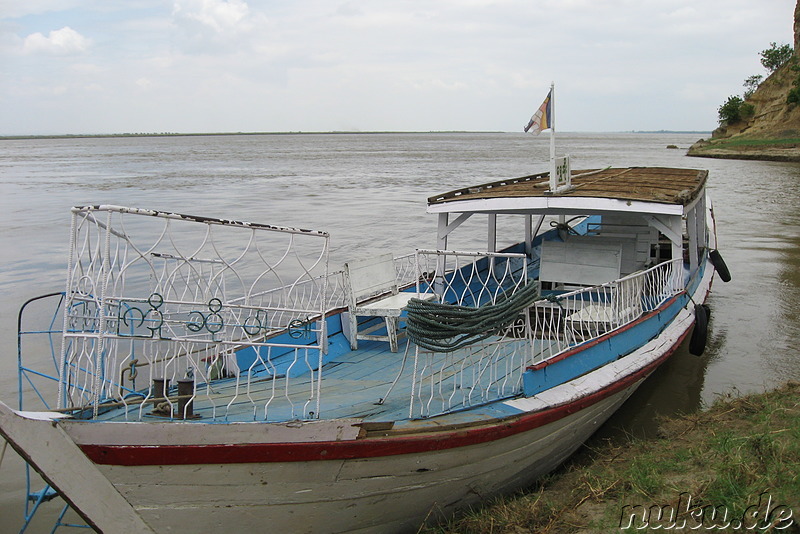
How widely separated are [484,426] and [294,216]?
18826 millimetres

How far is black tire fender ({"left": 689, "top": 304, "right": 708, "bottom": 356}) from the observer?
8.02 m

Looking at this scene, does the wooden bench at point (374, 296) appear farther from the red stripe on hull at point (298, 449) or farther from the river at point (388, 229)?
the river at point (388, 229)

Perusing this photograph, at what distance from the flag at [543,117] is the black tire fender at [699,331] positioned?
3.26m

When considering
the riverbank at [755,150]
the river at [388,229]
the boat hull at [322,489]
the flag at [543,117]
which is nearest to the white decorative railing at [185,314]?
the boat hull at [322,489]

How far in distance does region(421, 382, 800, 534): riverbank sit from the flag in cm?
312

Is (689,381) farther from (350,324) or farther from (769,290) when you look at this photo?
(769,290)

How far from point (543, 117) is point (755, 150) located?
51600 millimetres

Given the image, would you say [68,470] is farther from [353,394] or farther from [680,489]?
[680,489]

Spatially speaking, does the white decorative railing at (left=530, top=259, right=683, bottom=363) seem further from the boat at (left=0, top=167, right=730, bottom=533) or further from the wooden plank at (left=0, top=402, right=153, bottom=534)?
the wooden plank at (left=0, top=402, right=153, bottom=534)

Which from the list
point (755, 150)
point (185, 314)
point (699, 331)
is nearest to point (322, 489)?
point (185, 314)

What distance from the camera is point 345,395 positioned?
532cm

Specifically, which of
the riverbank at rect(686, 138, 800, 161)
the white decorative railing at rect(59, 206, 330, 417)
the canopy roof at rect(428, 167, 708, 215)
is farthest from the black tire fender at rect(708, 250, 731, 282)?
the riverbank at rect(686, 138, 800, 161)

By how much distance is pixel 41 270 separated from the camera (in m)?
14.1

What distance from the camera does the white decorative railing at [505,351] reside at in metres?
5.18
